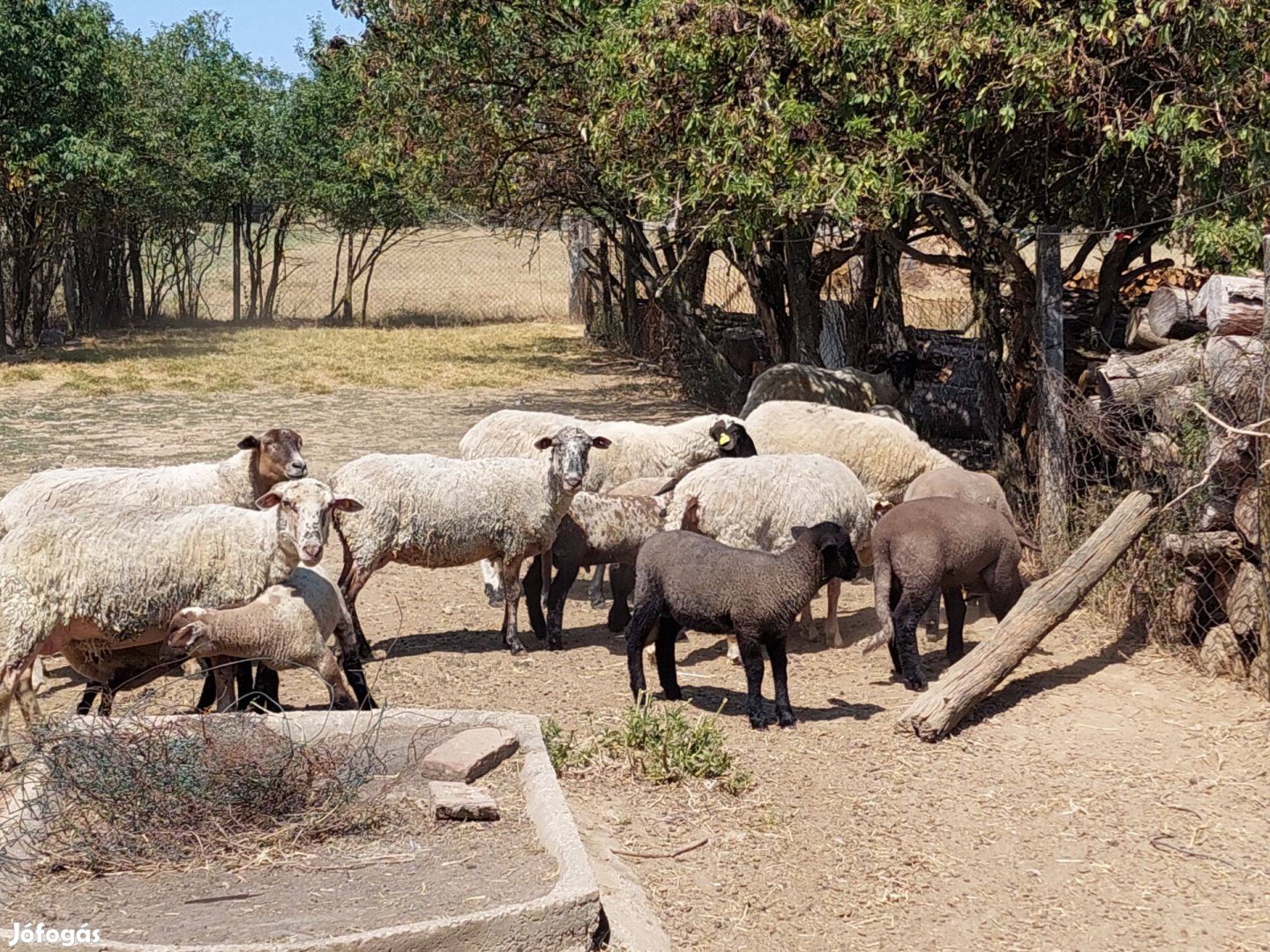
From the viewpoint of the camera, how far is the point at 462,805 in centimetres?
523

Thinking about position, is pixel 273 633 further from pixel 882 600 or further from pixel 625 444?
pixel 625 444

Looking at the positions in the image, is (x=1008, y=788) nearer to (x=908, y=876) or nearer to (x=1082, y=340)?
(x=908, y=876)

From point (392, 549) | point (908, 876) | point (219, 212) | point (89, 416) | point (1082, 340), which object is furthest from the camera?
point (219, 212)

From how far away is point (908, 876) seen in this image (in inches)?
214

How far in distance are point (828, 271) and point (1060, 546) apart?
662 cm

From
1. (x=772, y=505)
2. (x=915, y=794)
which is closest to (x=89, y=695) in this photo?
(x=772, y=505)

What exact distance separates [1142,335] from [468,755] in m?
5.54

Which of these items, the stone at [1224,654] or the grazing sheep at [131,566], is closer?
the grazing sheep at [131,566]

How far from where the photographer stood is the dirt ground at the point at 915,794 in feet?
16.9

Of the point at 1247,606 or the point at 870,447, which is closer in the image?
the point at 1247,606

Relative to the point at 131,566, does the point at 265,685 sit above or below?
below

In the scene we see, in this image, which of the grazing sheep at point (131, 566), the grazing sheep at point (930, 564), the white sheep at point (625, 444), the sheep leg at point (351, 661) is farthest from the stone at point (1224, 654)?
the grazing sheep at point (131, 566)

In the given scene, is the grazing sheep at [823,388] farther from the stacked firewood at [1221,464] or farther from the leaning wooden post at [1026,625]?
the leaning wooden post at [1026,625]

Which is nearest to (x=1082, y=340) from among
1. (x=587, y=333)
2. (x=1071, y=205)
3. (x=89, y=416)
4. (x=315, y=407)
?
(x=1071, y=205)
